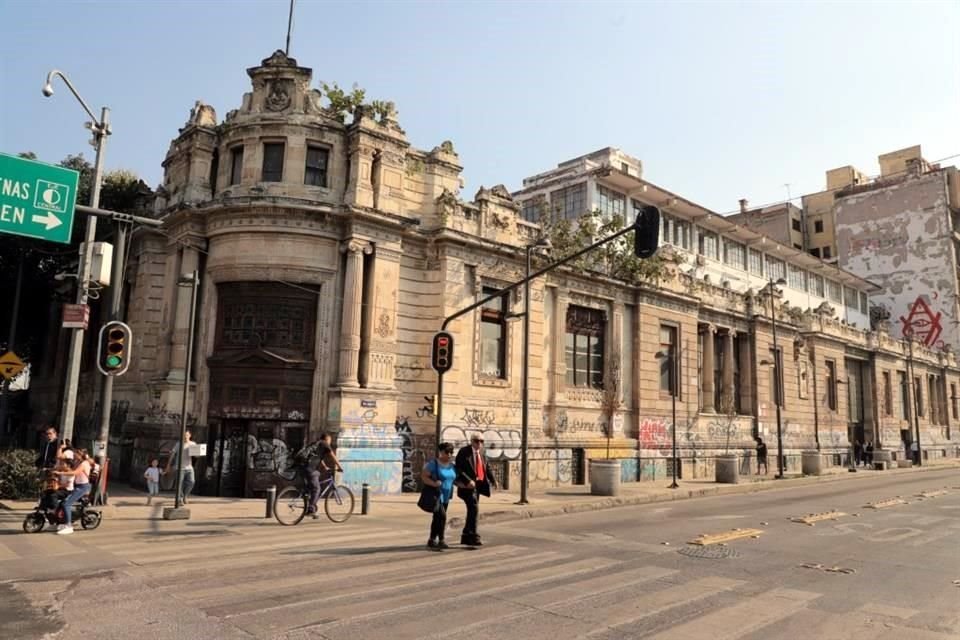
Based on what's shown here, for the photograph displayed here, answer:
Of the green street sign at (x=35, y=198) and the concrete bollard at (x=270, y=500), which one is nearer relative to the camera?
the green street sign at (x=35, y=198)

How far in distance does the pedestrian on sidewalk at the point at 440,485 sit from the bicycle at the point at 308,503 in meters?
3.87

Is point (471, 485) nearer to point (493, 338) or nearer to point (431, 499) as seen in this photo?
point (431, 499)

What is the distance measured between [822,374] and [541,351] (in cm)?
2705

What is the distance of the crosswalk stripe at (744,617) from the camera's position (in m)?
6.61

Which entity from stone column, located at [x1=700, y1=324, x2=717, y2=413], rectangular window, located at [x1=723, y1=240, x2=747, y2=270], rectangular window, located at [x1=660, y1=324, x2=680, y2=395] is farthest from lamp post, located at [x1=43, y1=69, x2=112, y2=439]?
rectangular window, located at [x1=723, y1=240, x2=747, y2=270]

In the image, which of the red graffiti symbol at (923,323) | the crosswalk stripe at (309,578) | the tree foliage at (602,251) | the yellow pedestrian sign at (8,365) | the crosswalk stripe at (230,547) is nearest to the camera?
the crosswalk stripe at (309,578)

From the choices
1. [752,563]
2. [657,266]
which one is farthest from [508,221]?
[752,563]

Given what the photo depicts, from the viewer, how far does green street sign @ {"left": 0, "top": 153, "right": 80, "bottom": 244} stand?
1280 cm

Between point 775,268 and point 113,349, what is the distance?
141ft

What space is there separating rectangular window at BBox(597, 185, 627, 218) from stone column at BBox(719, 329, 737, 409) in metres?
9.67

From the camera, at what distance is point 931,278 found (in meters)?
57.8

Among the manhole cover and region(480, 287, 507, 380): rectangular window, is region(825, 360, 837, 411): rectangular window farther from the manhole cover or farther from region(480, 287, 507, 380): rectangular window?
the manhole cover

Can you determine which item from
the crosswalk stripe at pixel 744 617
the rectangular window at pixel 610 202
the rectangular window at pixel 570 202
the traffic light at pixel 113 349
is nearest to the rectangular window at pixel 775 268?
the rectangular window at pixel 610 202

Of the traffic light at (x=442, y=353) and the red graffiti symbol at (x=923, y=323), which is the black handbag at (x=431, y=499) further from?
the red graffiti symbol at (x=923, y=323)
